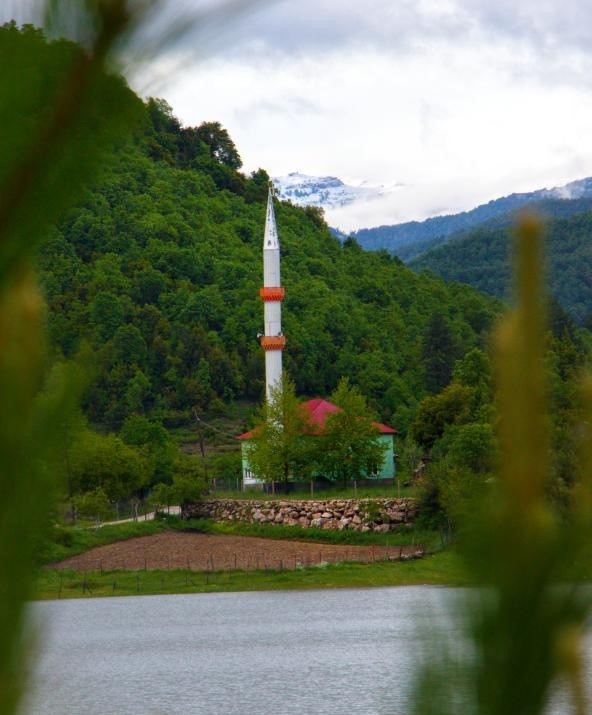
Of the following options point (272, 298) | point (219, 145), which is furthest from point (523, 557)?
point (219, 145)

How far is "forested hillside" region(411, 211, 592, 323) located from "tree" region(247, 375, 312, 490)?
61878 mm

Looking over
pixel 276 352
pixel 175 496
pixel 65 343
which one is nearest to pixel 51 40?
pixel 65 343

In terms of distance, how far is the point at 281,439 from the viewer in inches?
2093

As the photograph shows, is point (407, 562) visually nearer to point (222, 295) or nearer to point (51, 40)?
point (222, 295)

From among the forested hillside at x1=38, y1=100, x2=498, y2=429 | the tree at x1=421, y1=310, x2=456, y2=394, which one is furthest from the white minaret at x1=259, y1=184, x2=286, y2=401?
the tree at x1=421, y1=310, x2=456, y2=394

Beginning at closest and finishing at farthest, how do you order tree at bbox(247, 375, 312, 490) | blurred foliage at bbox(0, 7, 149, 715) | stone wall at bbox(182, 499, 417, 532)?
blurred foliage at bbox(0, 7, 149, 715), stone wall at bbox(182, 499, 417, 532), tree at bbox(247, 375, 312, 490)

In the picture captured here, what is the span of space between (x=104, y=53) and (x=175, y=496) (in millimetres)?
52625

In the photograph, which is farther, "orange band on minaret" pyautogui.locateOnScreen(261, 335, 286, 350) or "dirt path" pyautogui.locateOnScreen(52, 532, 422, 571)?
"orange band on minaret" pyautogui.locateOnScreen(261, 335, 286, 350)

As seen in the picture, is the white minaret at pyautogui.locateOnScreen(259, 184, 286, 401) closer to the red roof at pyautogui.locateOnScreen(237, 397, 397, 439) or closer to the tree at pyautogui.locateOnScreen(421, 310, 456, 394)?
the red roof at pyautogui.locateOnScreen(237, 397, 397, 439)

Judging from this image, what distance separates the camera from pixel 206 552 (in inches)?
1964

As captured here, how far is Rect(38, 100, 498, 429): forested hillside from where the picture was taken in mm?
71875

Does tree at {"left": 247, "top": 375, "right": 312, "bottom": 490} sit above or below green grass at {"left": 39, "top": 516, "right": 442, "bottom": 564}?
above

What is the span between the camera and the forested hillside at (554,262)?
4754 inches

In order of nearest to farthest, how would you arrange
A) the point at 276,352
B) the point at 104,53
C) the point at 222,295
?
the point at 104,53 < the point at 276,352 < the point at 222,295
